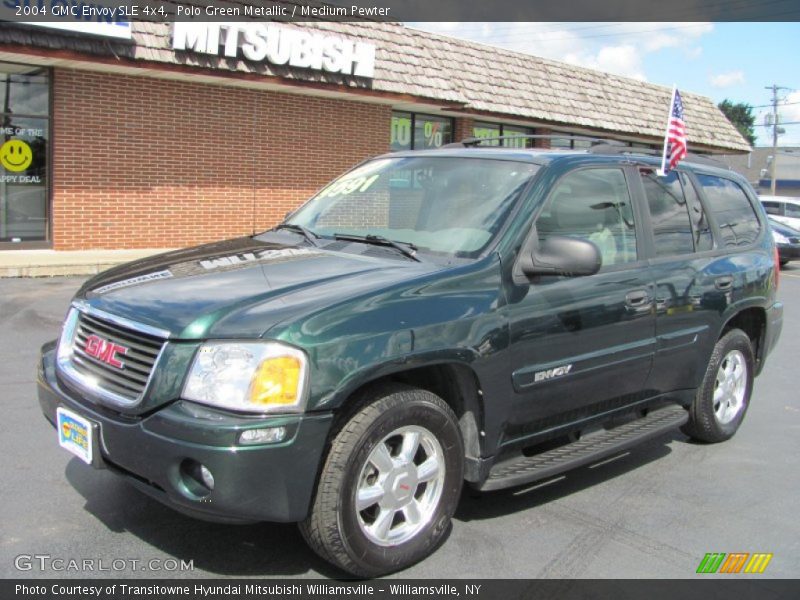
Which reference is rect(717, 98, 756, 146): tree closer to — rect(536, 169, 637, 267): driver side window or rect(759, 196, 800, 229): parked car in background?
rect(759, 196, 800, 229): parked car in background

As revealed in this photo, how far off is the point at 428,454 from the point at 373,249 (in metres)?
1.11

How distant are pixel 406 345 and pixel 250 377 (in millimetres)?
663

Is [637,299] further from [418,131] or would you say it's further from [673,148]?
[418,131]

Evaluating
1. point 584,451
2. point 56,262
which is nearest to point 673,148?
point 584,451

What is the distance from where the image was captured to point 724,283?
5.10m

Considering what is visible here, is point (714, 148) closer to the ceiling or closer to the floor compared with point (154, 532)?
closer to the ceiling

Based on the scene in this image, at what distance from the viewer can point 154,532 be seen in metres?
3.72

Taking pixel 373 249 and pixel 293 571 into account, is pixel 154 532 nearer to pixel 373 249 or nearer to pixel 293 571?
pixel 293 571

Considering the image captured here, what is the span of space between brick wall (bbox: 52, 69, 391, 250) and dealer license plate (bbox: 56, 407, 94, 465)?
9.78 meters

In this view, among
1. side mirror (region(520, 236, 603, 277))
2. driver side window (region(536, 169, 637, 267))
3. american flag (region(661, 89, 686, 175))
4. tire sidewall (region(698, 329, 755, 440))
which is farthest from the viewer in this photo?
tire sidewall (region(698, 329, 755, 440))

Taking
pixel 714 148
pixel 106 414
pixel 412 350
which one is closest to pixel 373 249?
pixel 412 350

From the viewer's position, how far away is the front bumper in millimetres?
2936

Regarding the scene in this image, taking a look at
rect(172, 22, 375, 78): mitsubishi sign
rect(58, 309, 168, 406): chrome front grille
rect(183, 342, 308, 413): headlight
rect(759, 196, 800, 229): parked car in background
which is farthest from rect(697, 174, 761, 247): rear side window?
rect(759, 196, 800, 229): parked car in background

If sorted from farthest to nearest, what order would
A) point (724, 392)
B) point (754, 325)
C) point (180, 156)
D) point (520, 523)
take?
point (180, 156) → point (754, 325) → point (724, 392) → point (520, 523)
